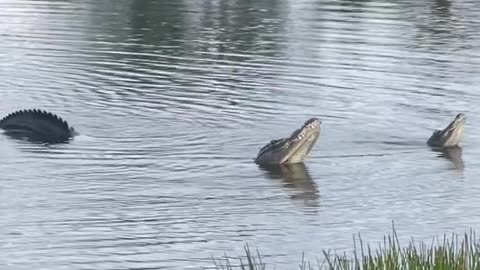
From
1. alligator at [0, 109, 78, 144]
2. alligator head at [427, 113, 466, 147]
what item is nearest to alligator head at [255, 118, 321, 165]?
alligator head at [427, 113, 466, 147]

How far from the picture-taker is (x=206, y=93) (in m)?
22.2

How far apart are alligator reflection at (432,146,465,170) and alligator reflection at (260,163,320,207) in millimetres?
1746

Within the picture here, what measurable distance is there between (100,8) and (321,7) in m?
5.60

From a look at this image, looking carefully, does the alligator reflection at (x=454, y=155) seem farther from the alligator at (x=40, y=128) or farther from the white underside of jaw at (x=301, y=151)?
the alligator at (x=40, y=128)

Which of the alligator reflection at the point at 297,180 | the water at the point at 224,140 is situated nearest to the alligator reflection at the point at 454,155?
the water at the point at 224,140

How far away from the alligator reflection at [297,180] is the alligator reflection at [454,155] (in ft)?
5.73

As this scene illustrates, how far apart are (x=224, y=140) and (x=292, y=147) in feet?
4.76

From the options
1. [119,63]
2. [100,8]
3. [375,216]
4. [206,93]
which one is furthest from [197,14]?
[375,216]

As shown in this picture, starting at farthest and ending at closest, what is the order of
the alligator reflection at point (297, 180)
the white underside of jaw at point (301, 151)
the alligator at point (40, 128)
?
the alligator at point (40, 128) < the white underside of jaw at point (301, 151) < the alligator reflection at point (297, 180)

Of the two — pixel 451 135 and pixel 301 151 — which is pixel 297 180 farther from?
pixel 451 135

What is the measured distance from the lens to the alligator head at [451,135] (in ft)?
59.6

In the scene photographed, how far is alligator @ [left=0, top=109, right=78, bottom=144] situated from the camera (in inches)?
728

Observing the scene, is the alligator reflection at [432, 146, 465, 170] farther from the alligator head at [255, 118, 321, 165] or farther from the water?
the alligator head at [255, 118, 321, 165]

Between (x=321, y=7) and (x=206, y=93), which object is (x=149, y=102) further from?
(x=321, y=7)
